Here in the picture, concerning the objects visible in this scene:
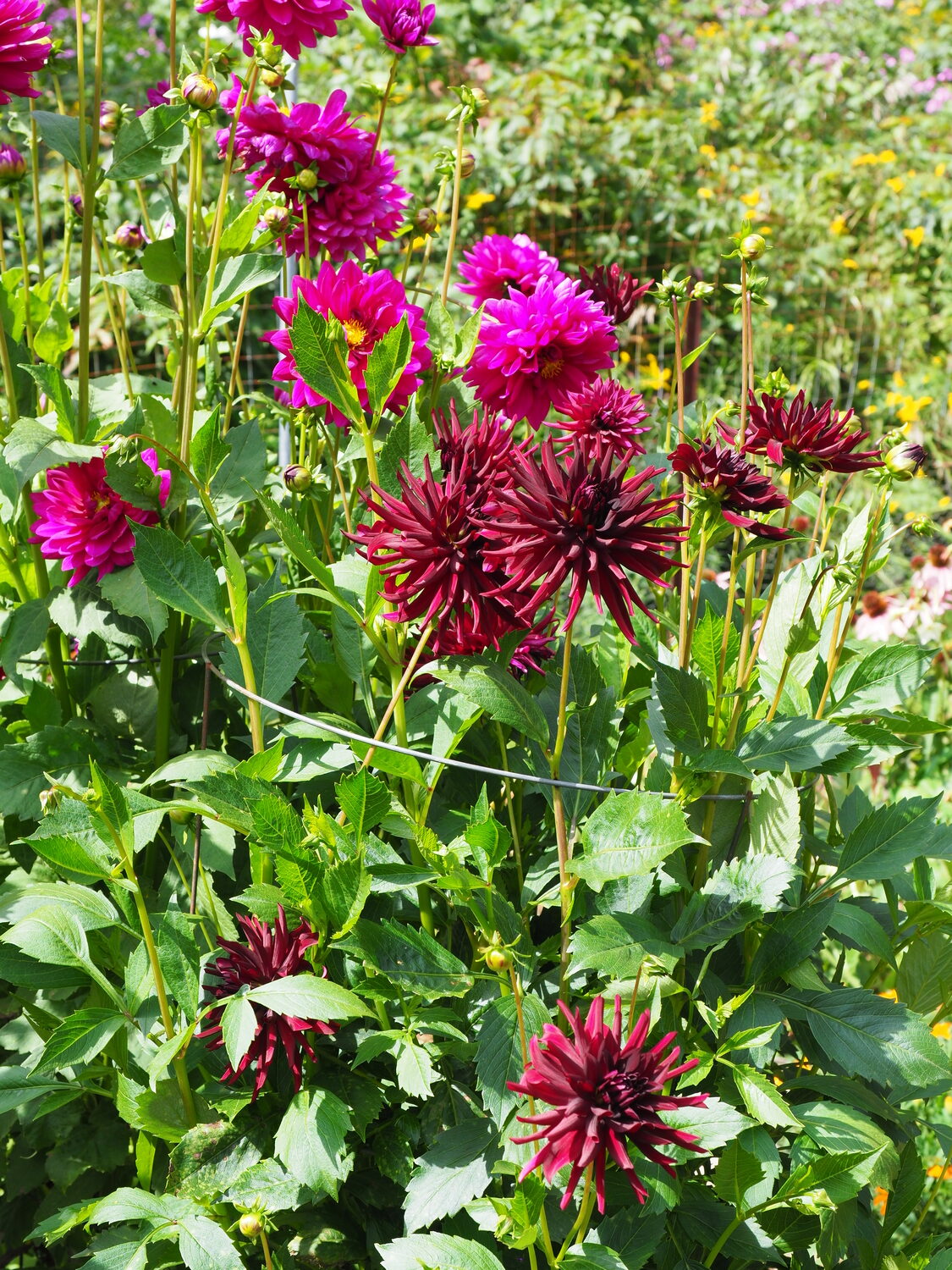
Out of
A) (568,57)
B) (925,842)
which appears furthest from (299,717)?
(568,57)

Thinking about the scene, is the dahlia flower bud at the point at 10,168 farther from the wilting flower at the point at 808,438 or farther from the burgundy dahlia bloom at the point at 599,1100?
the burgundy dahlia bloom at the point at 599,1100

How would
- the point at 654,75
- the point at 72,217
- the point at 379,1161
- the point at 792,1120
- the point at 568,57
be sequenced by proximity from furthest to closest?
the point at 654,75 < the point at 568,57 < the point at 72,217 < the point at 379,1161 < the point at 792,1120

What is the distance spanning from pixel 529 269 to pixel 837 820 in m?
0.55

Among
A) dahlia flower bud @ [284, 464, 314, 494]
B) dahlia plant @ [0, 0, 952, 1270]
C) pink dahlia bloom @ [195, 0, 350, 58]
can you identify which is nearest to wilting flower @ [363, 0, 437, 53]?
dahlia plant @ [0, 0, 952, 1270]

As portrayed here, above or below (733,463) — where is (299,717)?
below

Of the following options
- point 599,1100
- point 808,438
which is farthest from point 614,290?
point 599,1100

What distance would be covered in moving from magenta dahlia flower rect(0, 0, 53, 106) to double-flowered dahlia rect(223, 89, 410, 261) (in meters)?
0.17

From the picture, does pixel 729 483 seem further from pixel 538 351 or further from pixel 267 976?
pixel 267 976

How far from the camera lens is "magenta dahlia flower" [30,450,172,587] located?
945 millimetres

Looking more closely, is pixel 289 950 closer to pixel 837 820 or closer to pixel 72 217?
pixel 837 820

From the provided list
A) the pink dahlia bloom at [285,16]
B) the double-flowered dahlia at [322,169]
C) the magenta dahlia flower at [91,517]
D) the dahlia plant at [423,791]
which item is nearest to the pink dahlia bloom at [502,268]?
the dahlia plant at [423,791]

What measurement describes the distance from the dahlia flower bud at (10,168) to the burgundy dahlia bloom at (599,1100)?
1022 mm

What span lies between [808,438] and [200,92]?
544 mm

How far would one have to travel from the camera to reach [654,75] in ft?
16.9
